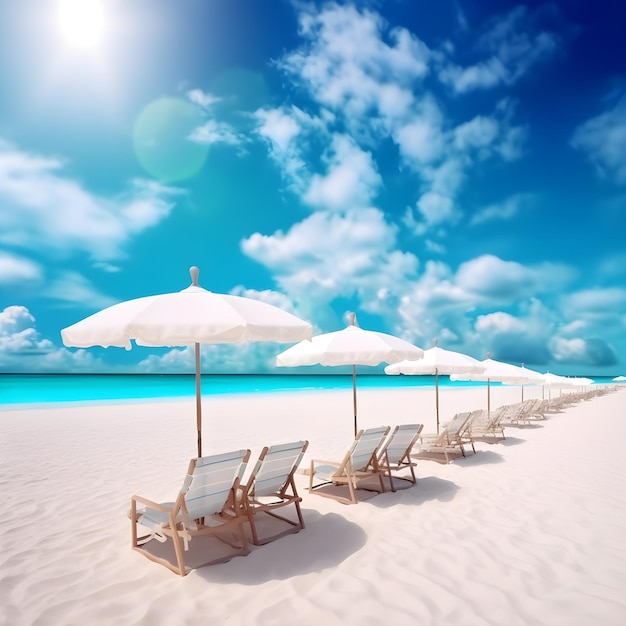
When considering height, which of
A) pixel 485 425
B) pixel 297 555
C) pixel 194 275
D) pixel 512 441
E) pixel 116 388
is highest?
pixel 194 275

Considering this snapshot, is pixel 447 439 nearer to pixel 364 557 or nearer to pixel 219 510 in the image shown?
pixel 364 557

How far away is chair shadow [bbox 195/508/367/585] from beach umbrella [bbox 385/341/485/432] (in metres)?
3.82

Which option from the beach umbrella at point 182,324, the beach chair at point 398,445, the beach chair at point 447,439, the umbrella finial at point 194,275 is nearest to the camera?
the beach umbrella at point 182,324

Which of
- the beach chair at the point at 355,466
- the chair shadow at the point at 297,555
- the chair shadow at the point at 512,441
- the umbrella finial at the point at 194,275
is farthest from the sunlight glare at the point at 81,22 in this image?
the chair shadow at the point at 512,441

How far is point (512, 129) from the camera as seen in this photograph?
26812mm

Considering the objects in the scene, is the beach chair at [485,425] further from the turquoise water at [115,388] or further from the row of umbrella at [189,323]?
the turquoise water at [115,388]

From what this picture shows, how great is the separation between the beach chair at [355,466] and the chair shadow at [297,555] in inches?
26.3

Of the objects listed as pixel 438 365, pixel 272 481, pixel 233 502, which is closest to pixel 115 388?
pixel 438 365

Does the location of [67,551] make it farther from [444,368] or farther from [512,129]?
[512,129]

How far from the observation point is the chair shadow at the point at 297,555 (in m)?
3.32

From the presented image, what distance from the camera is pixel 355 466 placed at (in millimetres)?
5270

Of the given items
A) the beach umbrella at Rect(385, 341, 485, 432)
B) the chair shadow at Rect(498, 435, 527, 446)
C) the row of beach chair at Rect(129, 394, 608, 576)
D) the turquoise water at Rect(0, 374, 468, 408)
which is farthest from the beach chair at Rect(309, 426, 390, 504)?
the turquoise water at Rect(0, 374, 468, 408)

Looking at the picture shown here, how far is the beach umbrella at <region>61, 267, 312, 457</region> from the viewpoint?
11.3ft

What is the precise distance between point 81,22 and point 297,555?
16132 mm
